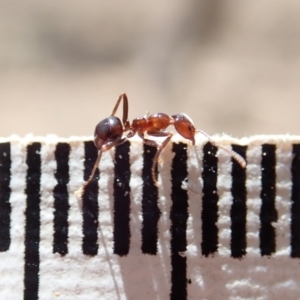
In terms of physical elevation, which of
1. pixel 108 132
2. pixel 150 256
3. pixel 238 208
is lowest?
pixel 150 256

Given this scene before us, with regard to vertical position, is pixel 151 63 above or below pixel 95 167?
above

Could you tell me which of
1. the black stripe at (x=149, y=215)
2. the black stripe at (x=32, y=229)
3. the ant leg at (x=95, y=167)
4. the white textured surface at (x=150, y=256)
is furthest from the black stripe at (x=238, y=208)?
the black stripe at (x=32, y=229)

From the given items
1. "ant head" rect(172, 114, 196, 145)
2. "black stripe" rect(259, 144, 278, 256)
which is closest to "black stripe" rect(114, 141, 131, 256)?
"ant head" rect(172, 114, 196, 145)

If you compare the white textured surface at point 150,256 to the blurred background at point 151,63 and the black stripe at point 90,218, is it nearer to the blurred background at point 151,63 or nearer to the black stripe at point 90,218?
the black stripe at point 90,218

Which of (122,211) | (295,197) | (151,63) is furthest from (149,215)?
(151,63)

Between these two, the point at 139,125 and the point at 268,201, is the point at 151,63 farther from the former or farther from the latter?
the point at 268,201

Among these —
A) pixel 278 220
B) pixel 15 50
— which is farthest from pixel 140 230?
pixel 15 50

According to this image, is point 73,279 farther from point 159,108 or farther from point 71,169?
point 159,108
